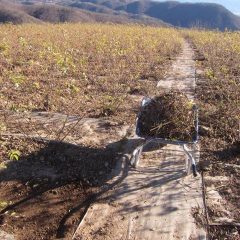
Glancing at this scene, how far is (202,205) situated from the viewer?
16.2 ft

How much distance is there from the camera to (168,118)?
19.0 feet

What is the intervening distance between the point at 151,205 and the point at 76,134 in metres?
2.14

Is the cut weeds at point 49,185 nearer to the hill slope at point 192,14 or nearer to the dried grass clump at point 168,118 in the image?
the dried grass clump at point 168,118

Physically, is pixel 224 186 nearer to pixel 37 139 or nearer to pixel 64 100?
pixel 37 139

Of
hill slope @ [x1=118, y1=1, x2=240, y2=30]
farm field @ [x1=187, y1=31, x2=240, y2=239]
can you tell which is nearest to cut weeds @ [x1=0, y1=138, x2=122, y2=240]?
farm field @ [x1=187, y1=31, x2=240, y2=239]

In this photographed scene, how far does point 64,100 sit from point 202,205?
13.5 feet

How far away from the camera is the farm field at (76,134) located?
15.7 ft

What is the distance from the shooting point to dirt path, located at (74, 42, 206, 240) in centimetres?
445

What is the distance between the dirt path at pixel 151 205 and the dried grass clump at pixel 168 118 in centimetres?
46

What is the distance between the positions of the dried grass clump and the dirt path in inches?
18.3

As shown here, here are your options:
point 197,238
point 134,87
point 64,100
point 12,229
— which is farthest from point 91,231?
point 134,87

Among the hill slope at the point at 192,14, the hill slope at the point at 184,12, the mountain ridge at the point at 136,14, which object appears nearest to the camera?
the mountain ridge at the point at 136,14

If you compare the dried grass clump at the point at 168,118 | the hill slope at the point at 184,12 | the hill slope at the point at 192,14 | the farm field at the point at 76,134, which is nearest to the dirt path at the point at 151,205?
the farm field at the point at 76,134

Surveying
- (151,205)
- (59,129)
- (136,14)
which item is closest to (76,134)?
(59,129)
